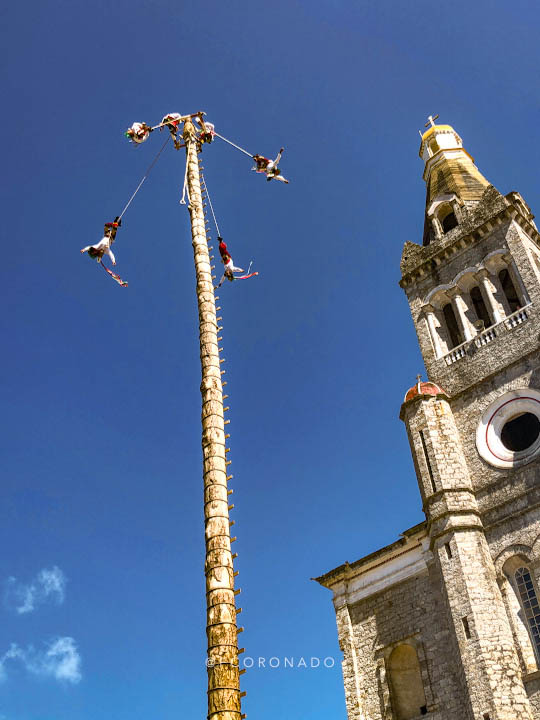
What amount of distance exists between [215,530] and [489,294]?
860 inches

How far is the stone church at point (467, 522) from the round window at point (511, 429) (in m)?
0.05

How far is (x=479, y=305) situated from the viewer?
31766 millimetres

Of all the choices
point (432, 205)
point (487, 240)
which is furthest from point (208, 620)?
point (432, 205)

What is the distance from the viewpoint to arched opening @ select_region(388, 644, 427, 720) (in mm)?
23047

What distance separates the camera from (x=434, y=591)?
24.1 meters

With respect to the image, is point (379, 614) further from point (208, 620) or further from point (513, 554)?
point (208, 620)

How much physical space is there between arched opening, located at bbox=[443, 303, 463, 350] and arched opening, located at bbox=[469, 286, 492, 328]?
1031 mm

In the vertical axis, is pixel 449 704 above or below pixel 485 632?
below

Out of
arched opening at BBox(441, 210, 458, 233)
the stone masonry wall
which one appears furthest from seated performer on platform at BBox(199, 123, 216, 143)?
arched opening at BBox(441, 210, 458, 233)

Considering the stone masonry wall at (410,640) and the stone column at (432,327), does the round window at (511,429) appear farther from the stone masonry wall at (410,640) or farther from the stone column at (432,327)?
the stone masonry wall at (410,640)

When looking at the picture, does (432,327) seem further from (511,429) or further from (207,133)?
(207,133)

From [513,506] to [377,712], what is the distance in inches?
330

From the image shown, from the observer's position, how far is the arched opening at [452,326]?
31406 mm

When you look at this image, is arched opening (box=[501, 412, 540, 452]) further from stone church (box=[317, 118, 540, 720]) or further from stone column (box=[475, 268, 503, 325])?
stone column (box=[475, 268, 503, 325])
